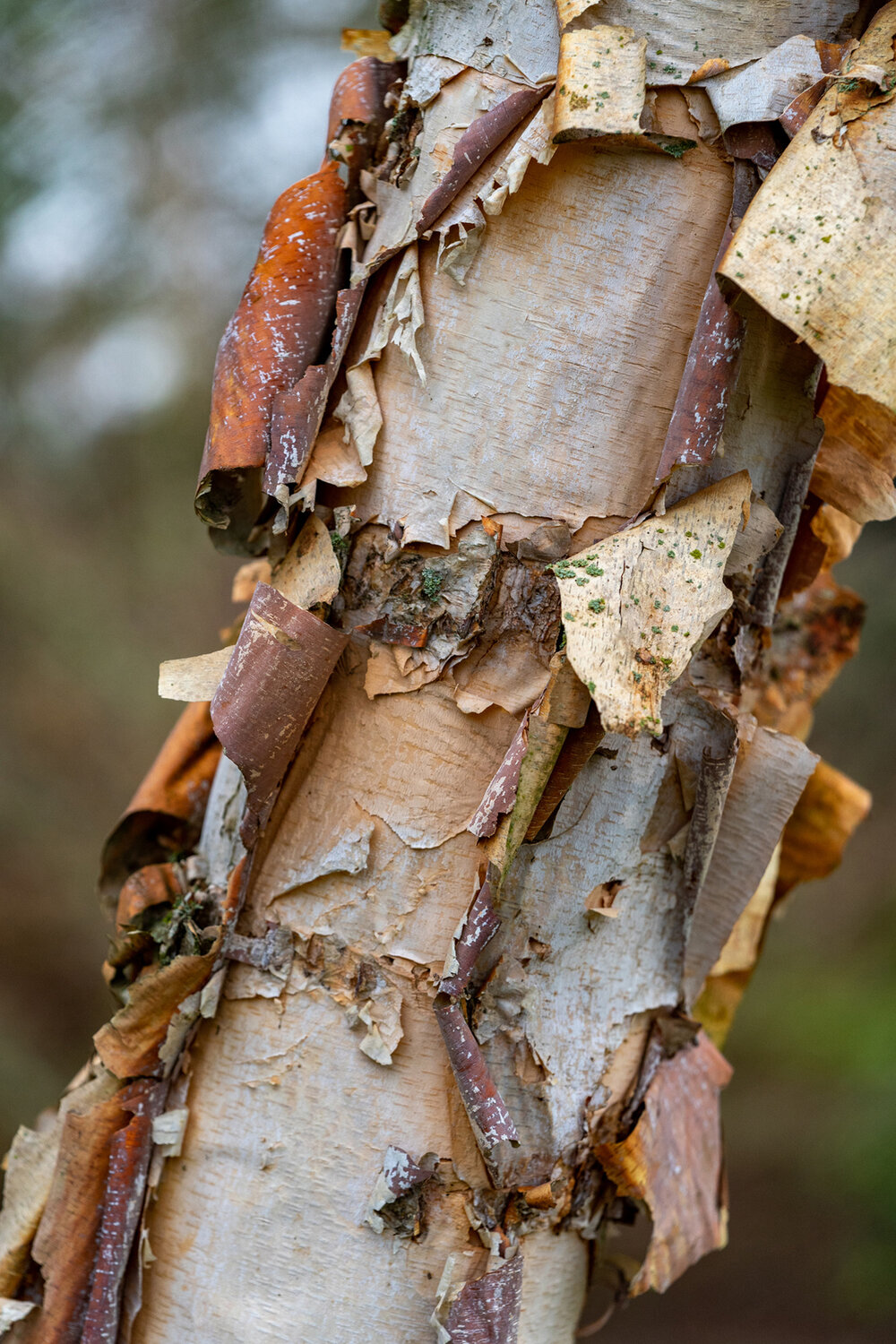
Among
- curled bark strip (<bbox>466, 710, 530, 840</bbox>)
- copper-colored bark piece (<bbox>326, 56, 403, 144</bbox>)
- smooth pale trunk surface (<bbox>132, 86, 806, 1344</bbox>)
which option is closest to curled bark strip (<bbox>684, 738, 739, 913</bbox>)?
smooth pale trunk surface (<bbox>132, 86, 806, 1344</bbox>)

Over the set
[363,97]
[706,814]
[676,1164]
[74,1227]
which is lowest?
[74,1227]

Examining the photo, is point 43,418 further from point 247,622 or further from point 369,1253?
point 369,1253

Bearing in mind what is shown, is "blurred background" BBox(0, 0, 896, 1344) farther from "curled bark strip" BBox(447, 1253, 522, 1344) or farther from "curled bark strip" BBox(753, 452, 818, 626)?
"curled bark strip" BBox(447, 1253, 522, 1344)

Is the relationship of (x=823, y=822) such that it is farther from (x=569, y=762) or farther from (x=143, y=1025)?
(x=143, y=1025)

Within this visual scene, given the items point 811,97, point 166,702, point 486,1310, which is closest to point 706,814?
point 486,1310

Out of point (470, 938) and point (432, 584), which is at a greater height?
point (432, 584)

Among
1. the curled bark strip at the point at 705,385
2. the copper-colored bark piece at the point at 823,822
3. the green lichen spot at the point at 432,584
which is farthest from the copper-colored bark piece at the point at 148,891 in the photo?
the copper-colored bark piece at the point at 823,822

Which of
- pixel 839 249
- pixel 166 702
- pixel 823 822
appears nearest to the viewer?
pixel 839 249
